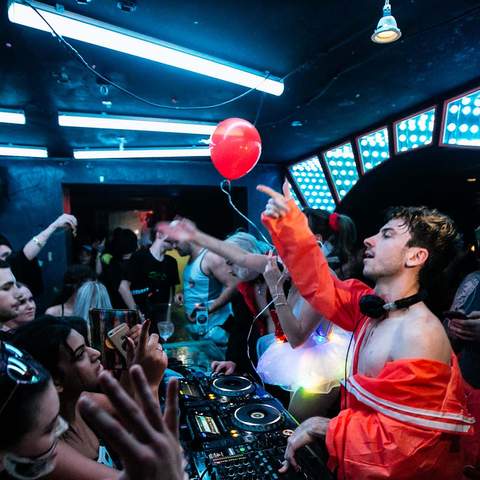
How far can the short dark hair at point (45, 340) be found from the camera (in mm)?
1464

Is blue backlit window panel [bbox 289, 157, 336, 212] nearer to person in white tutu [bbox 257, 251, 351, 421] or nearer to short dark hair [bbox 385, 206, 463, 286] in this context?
person in white tutu [bbox 257, 251, 351, 421]

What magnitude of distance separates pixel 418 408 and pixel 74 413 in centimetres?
142

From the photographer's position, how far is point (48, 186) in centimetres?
687

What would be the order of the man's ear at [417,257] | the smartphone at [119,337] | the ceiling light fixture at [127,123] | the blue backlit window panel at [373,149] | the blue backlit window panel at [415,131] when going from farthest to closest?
the blue backlit window panel at [373,149] < the blue backlit window panel at [415,131] < the ceiling light fixture at [127,123] < the man's ear at [417,257] < the smartphone at [119,337]

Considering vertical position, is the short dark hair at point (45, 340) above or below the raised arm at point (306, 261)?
below

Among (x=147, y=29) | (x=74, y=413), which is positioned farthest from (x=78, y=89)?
(x=74, y=413)

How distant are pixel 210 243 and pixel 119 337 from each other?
0.79 metres

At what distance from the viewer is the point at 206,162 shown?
7809 millimetres

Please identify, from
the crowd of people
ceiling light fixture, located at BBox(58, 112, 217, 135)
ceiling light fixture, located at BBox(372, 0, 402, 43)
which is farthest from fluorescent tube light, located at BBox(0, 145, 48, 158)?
ceiling light fixture, located at BBox(372, 0, 402, 43)

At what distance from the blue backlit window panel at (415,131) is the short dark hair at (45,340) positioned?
15.9ft

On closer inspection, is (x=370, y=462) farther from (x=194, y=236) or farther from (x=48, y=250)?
(x=48, y=250)

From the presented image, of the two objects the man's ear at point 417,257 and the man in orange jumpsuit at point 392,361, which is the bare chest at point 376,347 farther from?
the man's ear at point 417,257

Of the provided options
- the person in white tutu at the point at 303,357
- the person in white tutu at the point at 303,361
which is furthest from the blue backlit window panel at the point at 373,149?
the person in white tutu at the point at 303,361

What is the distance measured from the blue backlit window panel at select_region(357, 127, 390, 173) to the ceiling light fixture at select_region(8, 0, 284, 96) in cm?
299
